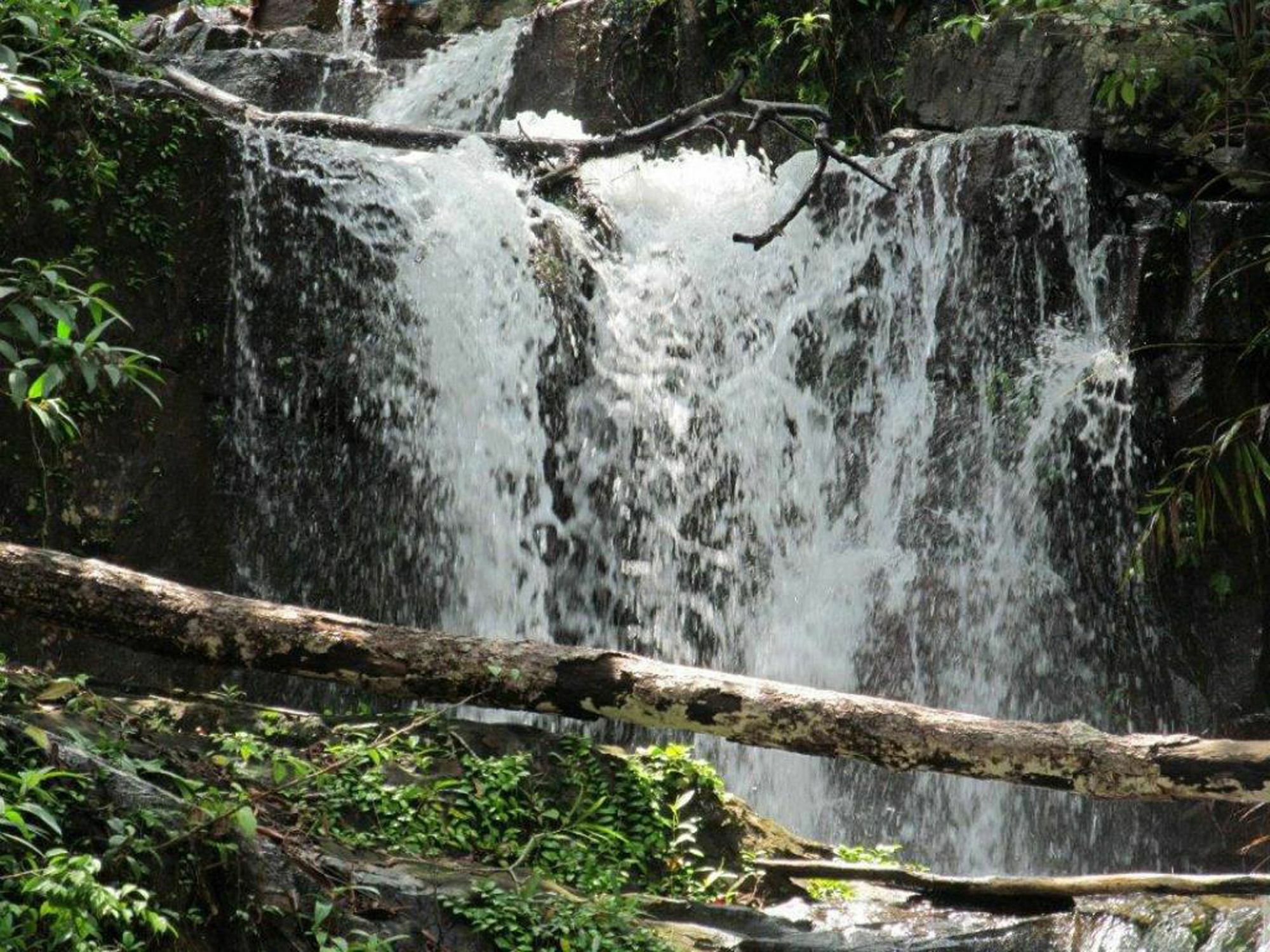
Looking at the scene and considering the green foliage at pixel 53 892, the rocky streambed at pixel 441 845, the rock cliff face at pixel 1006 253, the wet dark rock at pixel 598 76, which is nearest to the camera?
the green foliage at pixel 53 892

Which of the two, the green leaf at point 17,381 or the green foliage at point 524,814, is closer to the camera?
the green leaf at point 17,381

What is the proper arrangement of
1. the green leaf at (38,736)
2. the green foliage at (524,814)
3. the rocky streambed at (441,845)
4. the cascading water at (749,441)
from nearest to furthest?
1. the green leaf at (38,736)
2. the rocky streambed at (441,845)
3. the green foliage at (524,814)
4. the cascading water at (749,441)

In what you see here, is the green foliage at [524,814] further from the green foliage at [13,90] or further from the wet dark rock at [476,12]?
the wet dark rock at [476,12]

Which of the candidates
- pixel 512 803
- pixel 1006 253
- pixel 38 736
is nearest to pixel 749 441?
pixel 1006 253

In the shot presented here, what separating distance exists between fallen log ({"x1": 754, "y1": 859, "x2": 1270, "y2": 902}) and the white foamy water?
26.0ft

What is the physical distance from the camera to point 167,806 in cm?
415

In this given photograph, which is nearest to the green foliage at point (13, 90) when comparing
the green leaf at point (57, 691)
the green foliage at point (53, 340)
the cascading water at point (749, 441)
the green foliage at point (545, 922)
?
the green foliage at point (53, 340)

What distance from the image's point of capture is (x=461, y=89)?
1271 centimetres

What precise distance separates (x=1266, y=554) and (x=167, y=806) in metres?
6.82

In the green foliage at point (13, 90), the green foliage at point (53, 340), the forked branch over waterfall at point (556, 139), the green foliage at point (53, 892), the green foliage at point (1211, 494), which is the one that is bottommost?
the green foliage at point (53, 892)

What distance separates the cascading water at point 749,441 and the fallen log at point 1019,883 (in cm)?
237

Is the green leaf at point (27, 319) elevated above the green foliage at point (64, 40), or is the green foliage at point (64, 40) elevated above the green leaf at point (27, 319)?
the green foliage at point (64, 40)

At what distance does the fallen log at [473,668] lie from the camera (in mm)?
5270

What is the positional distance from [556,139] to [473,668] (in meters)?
5.43
